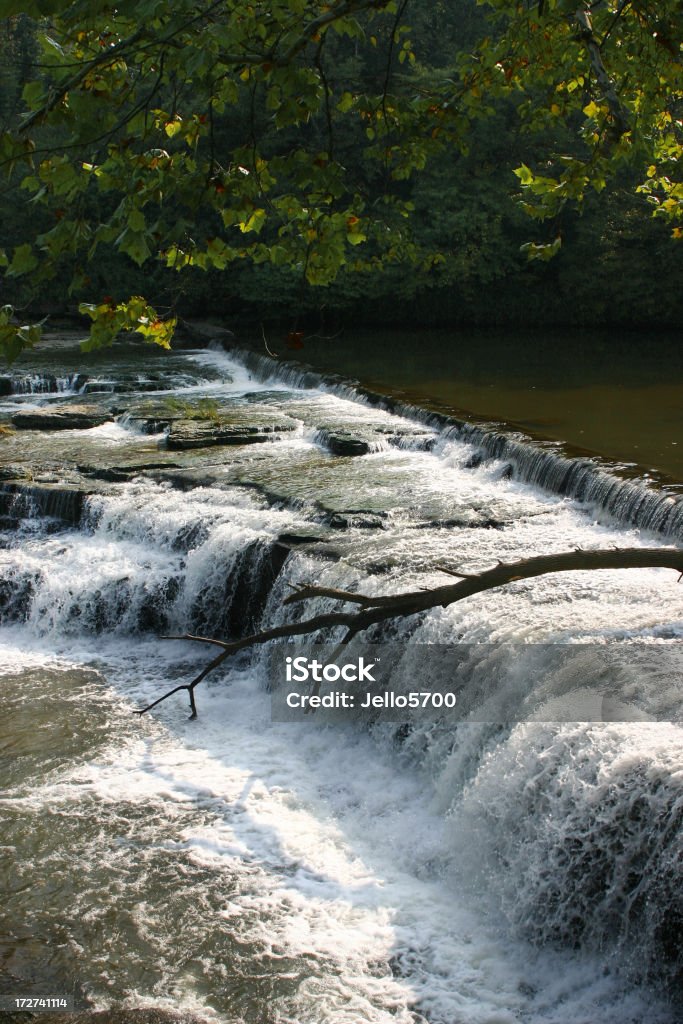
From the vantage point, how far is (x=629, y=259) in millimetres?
25125

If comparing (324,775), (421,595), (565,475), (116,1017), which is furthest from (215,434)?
(421,595)

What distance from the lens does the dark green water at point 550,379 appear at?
13.8m

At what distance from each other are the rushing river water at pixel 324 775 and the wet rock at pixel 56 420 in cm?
294

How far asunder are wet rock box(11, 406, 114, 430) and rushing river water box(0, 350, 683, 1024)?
2937 mm

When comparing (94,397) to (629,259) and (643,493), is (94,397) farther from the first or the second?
(629,259)

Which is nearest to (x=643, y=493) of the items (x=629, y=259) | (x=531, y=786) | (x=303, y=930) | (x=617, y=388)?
(x=531, y=786)

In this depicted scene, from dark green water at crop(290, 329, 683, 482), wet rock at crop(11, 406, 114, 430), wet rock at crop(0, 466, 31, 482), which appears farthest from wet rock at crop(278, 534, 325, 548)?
wet rock at crop(11, 406, 114, 430)

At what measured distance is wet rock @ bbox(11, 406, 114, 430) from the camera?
51.2 ft

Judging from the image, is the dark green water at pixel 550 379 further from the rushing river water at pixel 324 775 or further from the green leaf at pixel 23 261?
the green leaf at pixel 23 261

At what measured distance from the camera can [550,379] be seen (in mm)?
18812

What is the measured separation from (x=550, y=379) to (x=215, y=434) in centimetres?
711

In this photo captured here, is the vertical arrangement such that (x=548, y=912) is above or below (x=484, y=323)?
below

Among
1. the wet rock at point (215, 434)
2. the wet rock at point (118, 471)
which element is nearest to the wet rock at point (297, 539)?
the wet rock at point (118, 471)

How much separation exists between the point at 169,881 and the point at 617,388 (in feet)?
43.9
